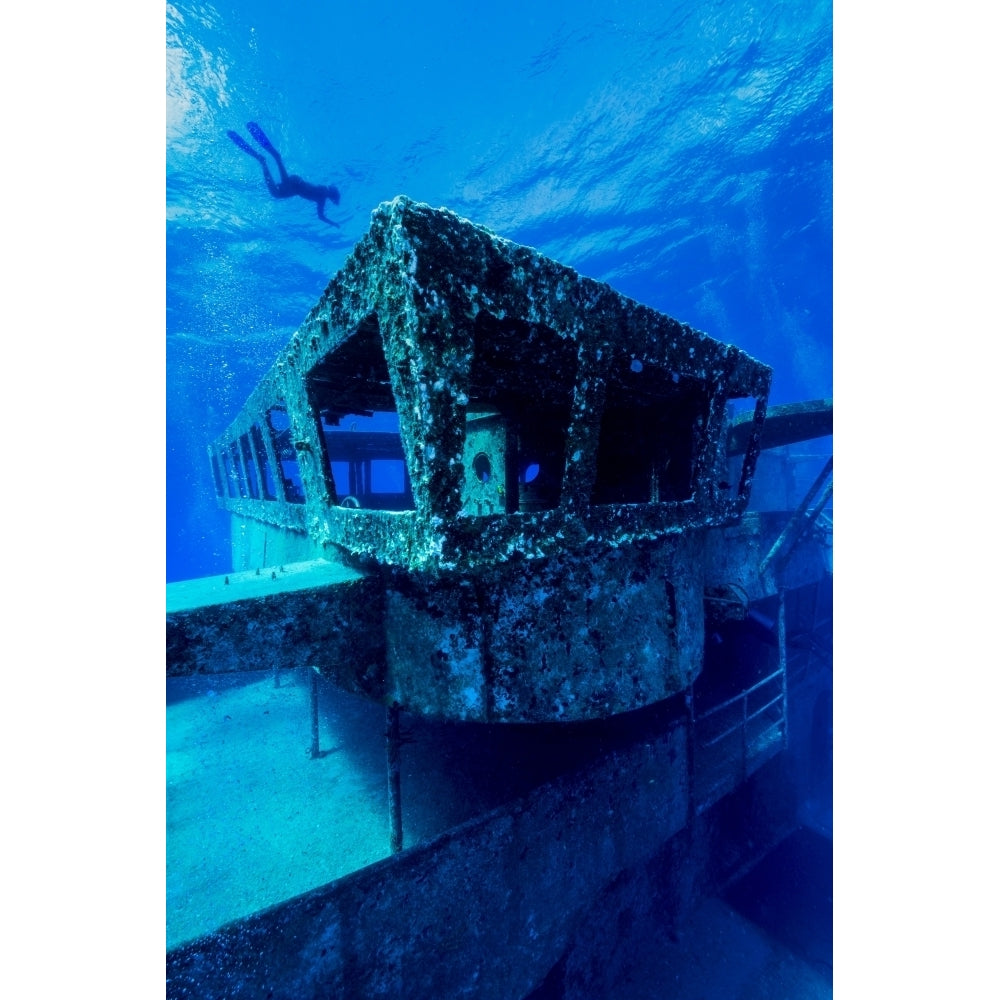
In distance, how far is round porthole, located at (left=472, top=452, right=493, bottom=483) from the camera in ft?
15.6

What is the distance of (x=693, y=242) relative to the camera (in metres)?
23.2

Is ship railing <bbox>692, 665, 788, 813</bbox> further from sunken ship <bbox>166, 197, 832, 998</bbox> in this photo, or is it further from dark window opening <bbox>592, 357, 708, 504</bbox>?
dark window opening <bbox>592, 357, 708, 504</bbox>

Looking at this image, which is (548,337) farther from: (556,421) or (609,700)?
(556,421)

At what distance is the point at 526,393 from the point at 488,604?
1.59m

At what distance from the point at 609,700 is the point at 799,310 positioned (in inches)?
1368

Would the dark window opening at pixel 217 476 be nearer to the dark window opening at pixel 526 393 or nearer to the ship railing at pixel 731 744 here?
the dark window opening at pixel 526 393

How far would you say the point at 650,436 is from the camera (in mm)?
3885

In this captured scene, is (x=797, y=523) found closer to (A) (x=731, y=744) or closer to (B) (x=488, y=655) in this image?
(A) (x=731, y=744)

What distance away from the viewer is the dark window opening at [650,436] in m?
3.03

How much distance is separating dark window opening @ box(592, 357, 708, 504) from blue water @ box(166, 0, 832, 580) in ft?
21.1

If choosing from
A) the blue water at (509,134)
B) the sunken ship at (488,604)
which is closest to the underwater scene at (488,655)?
the sunken ship at (488,604)

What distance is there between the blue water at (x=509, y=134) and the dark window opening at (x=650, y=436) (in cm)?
643

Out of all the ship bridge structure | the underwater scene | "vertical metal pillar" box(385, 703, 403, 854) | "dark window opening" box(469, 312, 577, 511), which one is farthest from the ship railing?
"dark window opening" box(469, 312, 577, 511)

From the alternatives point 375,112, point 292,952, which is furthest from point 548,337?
point 375,112
